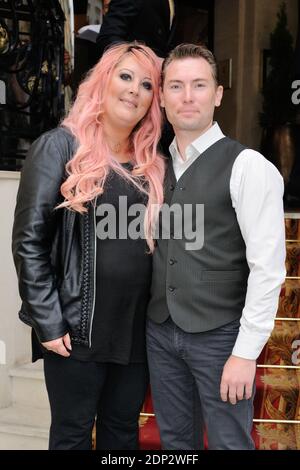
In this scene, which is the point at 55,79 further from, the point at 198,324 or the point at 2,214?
the point at 198,324

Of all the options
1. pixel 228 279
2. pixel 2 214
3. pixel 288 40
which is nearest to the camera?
pixel 228 279

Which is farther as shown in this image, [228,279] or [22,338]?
[22,338]

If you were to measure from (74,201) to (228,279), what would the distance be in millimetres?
466

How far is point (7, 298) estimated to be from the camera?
8.39ft

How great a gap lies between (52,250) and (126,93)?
497 millimetres

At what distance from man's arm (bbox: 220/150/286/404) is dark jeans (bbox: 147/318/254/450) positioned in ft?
0.22

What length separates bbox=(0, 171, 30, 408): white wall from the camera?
8.37 feet

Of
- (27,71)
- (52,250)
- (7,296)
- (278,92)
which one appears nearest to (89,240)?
(52,250)

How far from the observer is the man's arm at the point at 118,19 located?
1.91 metres

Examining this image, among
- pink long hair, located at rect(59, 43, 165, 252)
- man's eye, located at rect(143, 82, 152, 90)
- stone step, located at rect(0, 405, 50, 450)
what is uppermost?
man's eye, located at rect(143, 82, 152, 90)

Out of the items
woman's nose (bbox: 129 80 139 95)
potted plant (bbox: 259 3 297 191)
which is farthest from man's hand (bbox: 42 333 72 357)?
potted plant (bbox: 259 3 297 191)

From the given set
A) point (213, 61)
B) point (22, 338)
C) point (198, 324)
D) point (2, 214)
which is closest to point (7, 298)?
point (22, 338)

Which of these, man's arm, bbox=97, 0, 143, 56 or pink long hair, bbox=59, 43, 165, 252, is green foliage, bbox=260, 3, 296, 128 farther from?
pink long hair, bbox=59, 43, 165, 252

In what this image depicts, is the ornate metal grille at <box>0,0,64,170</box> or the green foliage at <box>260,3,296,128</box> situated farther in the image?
the green foliage at <box>260,3,296,128</box>
